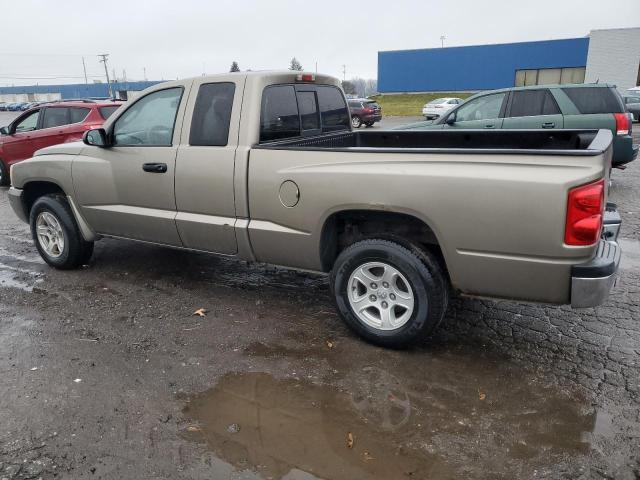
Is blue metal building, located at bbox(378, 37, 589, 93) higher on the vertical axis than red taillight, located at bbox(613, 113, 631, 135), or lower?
higher

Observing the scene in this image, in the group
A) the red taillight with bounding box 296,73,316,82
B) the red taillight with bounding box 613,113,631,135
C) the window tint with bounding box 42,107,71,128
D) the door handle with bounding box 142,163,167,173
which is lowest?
the red taillight with bounding box 613,113,631,135

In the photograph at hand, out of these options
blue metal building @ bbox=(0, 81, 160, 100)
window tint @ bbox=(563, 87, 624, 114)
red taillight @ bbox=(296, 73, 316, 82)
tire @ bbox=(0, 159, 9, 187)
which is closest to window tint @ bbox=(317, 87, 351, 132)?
red taillight @ bbox=(296, 73, 316, 82)

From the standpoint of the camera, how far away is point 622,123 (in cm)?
867

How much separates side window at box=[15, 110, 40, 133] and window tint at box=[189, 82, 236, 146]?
8.15 meters

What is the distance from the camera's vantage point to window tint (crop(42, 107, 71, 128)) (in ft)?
34.5

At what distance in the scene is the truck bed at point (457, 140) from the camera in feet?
14.2

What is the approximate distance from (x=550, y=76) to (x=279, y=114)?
1975 inches

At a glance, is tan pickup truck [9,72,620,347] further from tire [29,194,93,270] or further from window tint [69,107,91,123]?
window tint [69,107,91,123]

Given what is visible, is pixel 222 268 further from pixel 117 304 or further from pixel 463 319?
pixel 463 319

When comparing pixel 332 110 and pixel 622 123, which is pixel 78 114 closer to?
pixel 332 110

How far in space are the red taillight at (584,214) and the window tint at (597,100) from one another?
675 centimetres

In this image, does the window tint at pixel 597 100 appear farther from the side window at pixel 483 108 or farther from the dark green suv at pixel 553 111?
the side window at pixel 483 108

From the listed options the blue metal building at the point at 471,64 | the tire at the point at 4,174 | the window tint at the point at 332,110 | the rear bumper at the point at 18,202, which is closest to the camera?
the window tint at the point at 332,110

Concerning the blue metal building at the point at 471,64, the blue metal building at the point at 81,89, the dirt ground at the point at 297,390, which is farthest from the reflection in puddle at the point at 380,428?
the blue metal building at the point at 81,89
